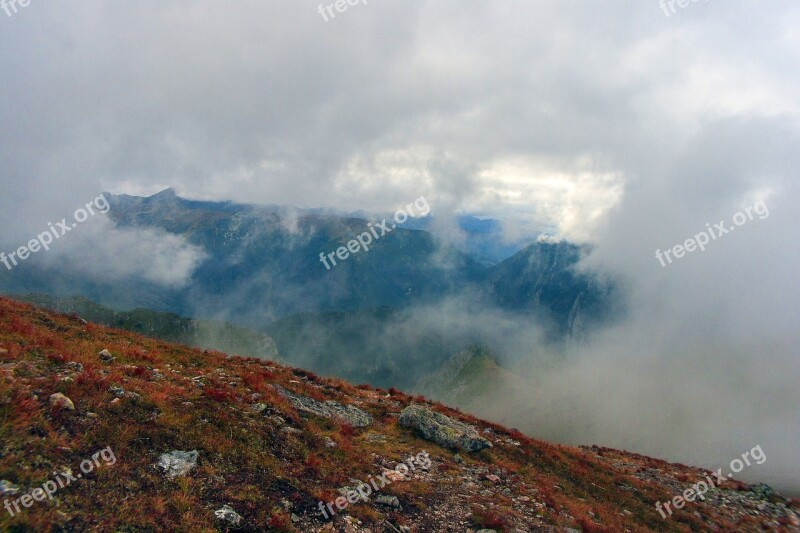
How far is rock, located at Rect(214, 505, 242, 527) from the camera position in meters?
9.77

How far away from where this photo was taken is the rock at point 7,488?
8027mm

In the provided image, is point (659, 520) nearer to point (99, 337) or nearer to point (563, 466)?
point (563, 466)

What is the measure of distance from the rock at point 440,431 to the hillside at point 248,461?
8 cm

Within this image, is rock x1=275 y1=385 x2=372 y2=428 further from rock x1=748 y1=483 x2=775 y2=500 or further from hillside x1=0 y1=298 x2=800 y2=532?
rock x1=748 y1=483 x2=775 y2=500

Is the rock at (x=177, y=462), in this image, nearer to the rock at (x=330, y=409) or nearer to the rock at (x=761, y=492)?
the rock at (x=330, y=409)

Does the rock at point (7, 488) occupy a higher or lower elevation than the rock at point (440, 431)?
lower

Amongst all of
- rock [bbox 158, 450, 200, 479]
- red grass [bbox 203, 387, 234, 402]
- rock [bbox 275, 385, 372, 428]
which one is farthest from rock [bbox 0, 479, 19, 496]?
rock [bbox 275, 385, 372, 428]

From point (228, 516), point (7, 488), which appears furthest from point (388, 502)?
point (7, 488)

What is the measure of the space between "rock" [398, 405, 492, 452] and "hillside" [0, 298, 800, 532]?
0.08 m

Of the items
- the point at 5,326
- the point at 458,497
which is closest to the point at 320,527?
the point at 458,497

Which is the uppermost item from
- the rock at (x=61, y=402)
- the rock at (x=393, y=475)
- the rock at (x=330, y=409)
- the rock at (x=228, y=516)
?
the rock at (x=330, y=409)

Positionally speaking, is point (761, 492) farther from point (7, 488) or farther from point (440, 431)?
point (7, 488)

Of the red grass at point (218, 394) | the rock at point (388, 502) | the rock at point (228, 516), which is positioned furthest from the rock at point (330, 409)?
the rock at point (228, 516)

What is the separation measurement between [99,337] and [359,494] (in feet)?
59.7
